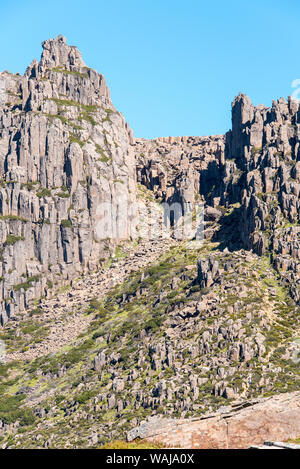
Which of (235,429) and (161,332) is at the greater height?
(235,429)

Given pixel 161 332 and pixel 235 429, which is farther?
pixel 161 332

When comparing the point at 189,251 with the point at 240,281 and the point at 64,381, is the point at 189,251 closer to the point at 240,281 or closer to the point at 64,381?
the point at 240,281

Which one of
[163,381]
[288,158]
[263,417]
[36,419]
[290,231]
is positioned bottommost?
[36,419]

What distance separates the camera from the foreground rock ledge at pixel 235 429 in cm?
4941

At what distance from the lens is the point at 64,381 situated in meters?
152

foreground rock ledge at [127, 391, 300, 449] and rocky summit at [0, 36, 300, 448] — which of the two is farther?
rocky summit at [0, 36, 300, 448]

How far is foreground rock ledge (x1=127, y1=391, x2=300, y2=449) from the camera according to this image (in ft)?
162

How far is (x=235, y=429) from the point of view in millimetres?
50531

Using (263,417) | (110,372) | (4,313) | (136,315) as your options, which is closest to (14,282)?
(4,313)

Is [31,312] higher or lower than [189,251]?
lower

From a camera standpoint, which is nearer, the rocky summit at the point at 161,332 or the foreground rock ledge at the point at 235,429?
the foreground rock ledge at the point at 235,429

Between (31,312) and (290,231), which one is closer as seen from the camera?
(290,231)

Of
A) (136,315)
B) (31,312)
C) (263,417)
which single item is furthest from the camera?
(31,312)

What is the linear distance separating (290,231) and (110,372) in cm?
5723
